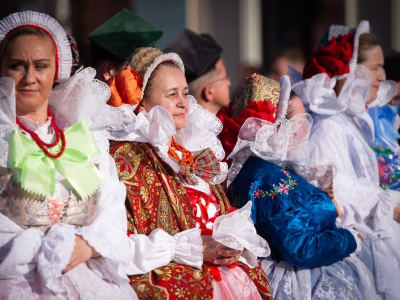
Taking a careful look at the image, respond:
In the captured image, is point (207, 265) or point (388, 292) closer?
point (207, 265)

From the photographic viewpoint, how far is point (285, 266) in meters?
4.11

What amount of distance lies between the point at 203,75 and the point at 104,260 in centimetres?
271

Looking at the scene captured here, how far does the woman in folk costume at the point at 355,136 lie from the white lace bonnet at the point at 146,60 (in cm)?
140

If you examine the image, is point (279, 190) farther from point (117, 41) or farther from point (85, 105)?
point (117, 41)

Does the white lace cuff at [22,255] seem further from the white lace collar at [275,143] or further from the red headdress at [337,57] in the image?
the red headdress at [337,57]

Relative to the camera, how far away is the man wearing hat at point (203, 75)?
5.52m

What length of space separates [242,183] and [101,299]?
1.36 m

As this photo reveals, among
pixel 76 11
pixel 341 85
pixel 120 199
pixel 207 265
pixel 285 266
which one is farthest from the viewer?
pixel 76 11

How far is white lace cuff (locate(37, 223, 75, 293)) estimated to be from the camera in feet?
9.44

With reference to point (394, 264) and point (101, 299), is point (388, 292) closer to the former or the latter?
point (394, 264)

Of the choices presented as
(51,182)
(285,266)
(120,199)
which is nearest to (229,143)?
(285,266)

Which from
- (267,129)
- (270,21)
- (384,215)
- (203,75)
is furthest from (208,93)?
(270,21)

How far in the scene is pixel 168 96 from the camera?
151 inches

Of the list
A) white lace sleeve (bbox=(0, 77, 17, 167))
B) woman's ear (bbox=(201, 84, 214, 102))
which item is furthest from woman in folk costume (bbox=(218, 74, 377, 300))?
white lace sleeve (bbox=(0, 77, 17, 167))
